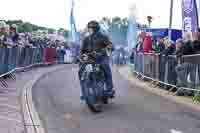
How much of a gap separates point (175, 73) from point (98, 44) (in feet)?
13.9

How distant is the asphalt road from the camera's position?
9086mm

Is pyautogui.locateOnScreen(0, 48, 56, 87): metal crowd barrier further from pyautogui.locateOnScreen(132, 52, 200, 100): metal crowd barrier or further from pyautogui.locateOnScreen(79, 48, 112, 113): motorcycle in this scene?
pyautogui.locateOnScreen(79, 48, 112, 113): motorcycle

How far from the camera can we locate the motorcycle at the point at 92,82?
433 inches

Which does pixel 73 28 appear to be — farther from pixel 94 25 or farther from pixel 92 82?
pixel 92 82

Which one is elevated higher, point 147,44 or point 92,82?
point 147,44

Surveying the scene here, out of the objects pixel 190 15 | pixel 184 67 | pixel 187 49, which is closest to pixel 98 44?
pixel 184 67

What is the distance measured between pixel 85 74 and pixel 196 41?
→ 4.92 metres

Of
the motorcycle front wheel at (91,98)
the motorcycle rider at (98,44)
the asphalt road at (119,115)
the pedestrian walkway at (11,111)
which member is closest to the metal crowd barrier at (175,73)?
the asphalt road at (119,115)

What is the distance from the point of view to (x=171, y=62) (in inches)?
615

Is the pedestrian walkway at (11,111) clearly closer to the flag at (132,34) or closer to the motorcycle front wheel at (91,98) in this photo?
the motorcycle front wheel at (91,98)

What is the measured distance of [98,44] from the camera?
1173 cm

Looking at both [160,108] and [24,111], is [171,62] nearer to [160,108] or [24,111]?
[160,108]

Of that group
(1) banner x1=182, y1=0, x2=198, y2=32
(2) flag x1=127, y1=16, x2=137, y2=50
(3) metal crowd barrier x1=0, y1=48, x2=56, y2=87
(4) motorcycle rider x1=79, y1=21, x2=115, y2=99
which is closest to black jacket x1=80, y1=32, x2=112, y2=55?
(4) motorcycle rider x1=79, y1=21, x2=115, y2=99

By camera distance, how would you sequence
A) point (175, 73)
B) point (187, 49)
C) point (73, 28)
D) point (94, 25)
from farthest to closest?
1. point (73, 28)
2. point (175, 73)
3. point (187, 49)
4. point (94, 25)
